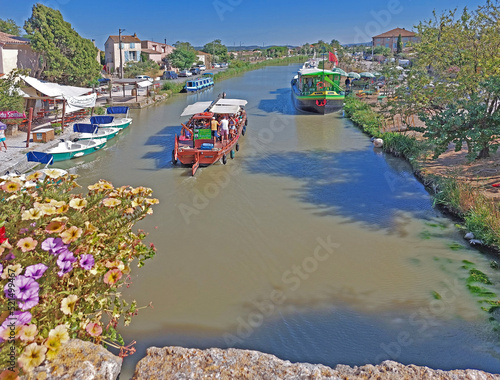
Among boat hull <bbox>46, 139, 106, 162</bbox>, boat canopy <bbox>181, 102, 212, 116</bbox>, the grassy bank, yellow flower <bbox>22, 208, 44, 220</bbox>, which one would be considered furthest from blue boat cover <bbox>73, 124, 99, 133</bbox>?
yellow flower <bbox>22, 208, 44, 220</bbox>

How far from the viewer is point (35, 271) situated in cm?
371

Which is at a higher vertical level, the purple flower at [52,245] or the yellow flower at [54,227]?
the yellow flower at [54,227]

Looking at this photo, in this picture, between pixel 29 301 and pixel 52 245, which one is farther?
pixel 52 245

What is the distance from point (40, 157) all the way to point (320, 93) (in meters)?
18.5

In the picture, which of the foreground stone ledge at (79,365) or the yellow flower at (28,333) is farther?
the foreground stone ledge at (79,365)

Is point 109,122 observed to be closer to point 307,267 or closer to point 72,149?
point 72,149

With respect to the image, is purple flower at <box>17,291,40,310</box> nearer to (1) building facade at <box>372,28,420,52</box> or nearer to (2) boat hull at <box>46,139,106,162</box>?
(2) boat hull at <box>46,139,106,162</box>

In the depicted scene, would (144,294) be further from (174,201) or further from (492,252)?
(492,252)

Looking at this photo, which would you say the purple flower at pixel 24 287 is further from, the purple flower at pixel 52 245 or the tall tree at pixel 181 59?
the tall tree at pixel 181 59

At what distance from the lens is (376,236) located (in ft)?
33.9

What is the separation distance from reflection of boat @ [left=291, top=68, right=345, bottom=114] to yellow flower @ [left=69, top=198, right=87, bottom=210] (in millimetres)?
24769

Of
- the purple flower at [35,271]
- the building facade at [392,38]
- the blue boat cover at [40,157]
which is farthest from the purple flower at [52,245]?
the building facade at [392,38]

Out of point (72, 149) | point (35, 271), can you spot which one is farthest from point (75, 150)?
point (35, 271)

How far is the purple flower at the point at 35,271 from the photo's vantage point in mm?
3682
